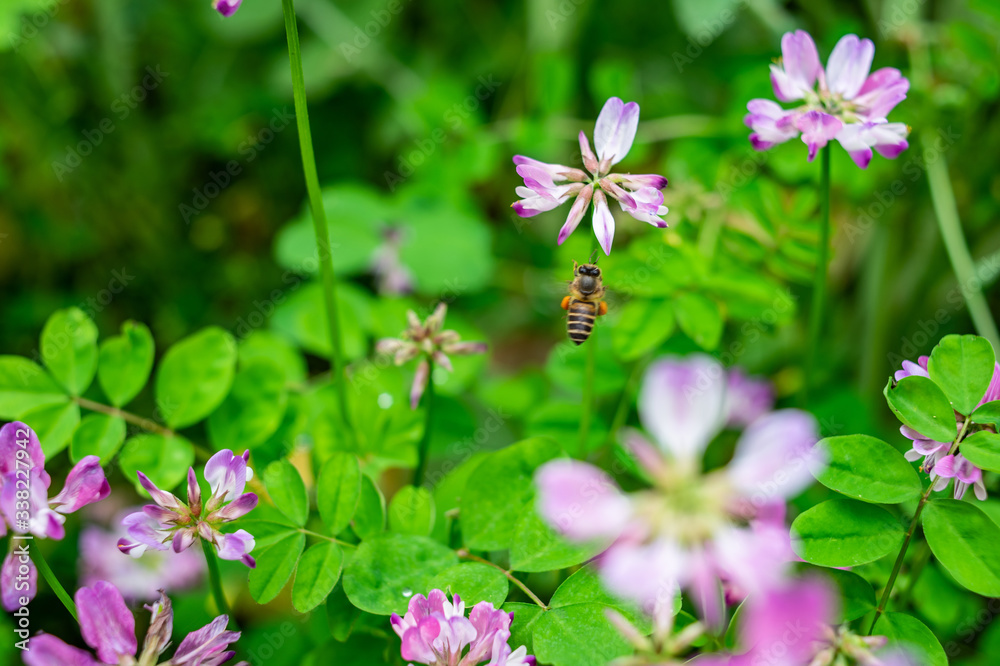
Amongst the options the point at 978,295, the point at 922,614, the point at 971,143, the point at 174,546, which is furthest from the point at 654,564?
the point at 971,143

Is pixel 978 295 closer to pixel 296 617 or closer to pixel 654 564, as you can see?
pixel 654 564

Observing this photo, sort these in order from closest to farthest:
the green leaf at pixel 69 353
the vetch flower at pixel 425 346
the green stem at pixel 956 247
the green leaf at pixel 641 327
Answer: the vetch flower at pixel 425 346 → the green leaf at pixel 69 353 → the green leaf at pixel 641 327 → the green stem at pixel 956 247

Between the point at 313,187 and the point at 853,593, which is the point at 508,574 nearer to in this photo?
the point at 853,593

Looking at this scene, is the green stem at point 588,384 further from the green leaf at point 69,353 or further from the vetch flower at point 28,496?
the green leaf at point 69,353

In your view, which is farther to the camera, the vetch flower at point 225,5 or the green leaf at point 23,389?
the green leaf at point 23,389

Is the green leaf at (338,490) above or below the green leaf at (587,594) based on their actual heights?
above

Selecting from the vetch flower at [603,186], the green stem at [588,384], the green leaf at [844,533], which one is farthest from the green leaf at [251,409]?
the green leaf at [844,533]
